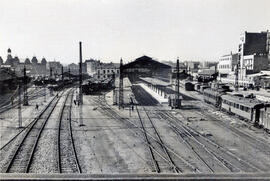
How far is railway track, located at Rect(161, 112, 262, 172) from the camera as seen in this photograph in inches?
719

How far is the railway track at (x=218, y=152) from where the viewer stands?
1827cm

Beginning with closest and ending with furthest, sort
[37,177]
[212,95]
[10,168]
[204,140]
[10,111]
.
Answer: [37,177]
[10,168]
[204,140]
[10,111]
[212,95]

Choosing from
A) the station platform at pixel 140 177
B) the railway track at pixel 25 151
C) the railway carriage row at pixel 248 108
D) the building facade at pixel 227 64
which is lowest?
the railway track at pixel 25 151

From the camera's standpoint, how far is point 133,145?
23359mm

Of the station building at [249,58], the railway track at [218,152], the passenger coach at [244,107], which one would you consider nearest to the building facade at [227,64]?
the station building at [249,58]

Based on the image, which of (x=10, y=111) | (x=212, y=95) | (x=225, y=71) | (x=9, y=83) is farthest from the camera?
(x=225, y=71)

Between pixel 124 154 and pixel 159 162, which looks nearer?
pixel 159 162

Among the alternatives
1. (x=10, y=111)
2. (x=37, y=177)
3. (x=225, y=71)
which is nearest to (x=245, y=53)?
(x=225, y=71)

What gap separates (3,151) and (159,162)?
1198cm

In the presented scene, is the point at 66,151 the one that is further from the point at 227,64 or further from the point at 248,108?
the point at 227,64

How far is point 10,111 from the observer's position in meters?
41.7

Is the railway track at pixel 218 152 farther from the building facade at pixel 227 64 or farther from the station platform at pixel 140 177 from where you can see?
the building facade at pixel 227 64

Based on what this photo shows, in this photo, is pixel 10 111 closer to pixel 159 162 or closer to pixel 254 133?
pixel 159 162

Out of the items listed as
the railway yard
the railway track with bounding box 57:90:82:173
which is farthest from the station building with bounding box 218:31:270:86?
the railway track with bounding box 57:90:82:173
